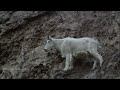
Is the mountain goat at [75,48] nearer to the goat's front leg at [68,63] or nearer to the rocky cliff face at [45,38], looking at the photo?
the goat's front leg at [68,63]

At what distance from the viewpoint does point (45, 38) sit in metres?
5.76

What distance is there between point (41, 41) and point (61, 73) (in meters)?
1.15

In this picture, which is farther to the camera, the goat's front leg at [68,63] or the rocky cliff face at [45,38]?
the rocky cliff face at [45,38]

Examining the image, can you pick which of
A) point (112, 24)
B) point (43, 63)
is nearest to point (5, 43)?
point (43, 63)

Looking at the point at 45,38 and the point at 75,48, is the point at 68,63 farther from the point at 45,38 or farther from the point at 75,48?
the point at 45,38

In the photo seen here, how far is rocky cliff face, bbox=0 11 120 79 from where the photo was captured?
488 cm

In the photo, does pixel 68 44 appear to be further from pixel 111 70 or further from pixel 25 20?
pixel 25 20

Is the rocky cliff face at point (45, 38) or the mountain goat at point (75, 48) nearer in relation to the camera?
the mountain goat at point (75, 48)

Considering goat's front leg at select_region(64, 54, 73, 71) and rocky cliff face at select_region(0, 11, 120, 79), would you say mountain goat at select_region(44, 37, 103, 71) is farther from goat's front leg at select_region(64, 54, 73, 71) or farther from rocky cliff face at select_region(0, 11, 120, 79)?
rocky cliff face at select_region(0, 11, 120, 79)

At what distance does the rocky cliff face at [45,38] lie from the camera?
488cm

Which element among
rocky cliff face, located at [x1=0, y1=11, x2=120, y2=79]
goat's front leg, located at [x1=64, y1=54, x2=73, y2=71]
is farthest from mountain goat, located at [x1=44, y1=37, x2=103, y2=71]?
rocky cliff face, located at [x1=0, y1=11, x2=120, y2=79]

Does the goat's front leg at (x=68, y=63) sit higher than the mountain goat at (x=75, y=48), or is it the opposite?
the mountain goat at (x=75, y=48)

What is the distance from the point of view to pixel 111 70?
4.75 meters

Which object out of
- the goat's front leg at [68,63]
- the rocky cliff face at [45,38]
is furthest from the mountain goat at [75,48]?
the rocky cliff face at [45,38]
